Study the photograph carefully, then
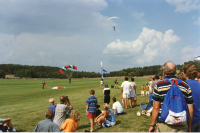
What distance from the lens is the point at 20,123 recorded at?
27.1 feet

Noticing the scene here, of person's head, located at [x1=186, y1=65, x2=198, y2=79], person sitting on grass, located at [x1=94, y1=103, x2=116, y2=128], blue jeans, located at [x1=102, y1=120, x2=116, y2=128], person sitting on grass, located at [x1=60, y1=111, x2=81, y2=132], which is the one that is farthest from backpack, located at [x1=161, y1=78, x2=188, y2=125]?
blue jeans, located at [x1=102, y1=120, x2=116, y2=128]

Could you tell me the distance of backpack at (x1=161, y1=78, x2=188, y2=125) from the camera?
2871 mm

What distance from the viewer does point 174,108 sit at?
289 cm

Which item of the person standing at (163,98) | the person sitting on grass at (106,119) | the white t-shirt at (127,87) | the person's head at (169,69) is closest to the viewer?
the person standing at (163,98)

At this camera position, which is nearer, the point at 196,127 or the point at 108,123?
the point at 196,127

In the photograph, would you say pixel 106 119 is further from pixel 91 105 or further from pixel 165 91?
pixel 165 91

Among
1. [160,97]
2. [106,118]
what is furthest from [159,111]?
[106,118]

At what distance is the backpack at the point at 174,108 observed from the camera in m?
2.87

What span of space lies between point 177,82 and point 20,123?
843 cm

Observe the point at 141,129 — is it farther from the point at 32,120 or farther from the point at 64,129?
the point at 32,120

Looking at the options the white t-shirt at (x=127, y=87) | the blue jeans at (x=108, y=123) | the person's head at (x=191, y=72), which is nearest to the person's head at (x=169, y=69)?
the person's head at (x=191, y=72)

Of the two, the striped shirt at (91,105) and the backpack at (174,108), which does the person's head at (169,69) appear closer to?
the backpack at (174,108)

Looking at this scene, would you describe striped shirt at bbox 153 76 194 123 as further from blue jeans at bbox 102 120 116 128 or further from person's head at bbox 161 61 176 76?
blue jeans at bbox 102 120 116 128

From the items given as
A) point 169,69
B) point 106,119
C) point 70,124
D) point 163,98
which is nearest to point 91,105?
point 106,119
